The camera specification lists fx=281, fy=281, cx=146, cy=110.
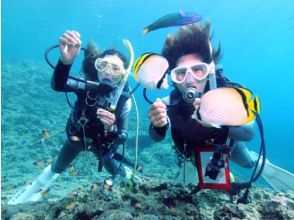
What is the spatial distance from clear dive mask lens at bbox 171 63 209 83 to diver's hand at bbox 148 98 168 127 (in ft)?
2.69

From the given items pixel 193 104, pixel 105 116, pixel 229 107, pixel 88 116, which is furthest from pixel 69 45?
pixel 229 107

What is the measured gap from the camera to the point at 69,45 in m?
4.13

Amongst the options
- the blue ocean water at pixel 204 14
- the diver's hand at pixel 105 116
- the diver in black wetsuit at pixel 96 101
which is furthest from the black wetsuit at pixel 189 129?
the blue ocean water at pixel 204 14

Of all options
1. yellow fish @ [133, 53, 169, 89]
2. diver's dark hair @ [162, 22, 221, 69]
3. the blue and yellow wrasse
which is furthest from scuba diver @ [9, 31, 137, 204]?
yellow fish @ [133, 53, 169, 89]

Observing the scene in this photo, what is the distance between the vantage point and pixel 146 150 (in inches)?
607

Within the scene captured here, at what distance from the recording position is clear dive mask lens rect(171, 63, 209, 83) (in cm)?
377

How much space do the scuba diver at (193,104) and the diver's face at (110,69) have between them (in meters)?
0.83

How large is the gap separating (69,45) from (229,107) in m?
2.84

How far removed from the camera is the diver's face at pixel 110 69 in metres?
4.81

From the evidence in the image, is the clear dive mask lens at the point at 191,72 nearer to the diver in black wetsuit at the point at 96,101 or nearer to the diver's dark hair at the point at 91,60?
the diver in black wetsuit at the point at 96,101

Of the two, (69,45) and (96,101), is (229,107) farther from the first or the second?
A: (96,101)

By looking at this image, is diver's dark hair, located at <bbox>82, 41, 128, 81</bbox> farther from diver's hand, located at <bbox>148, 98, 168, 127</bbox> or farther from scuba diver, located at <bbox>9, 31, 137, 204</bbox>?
diver's hand, located at <bbox>148, 98, 168, 127</bbox>

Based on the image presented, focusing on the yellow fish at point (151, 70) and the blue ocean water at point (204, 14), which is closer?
the yellow fish at point (151, 70)

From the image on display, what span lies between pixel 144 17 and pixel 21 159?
6078 centimetres
